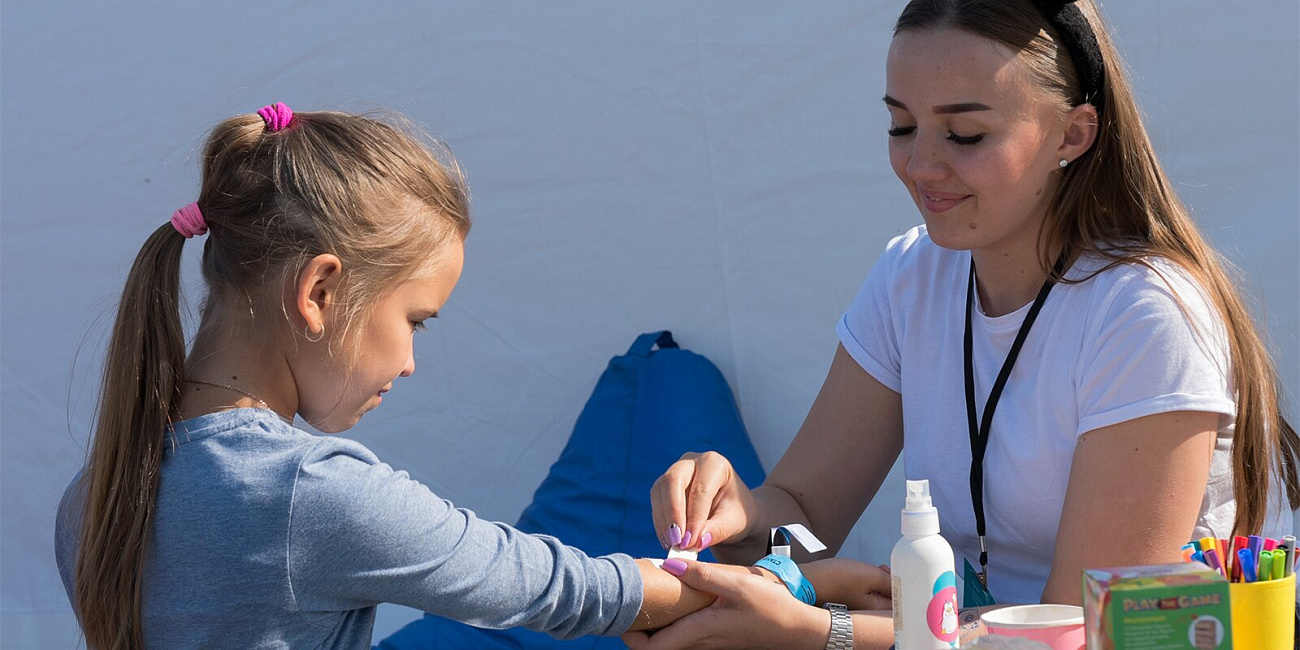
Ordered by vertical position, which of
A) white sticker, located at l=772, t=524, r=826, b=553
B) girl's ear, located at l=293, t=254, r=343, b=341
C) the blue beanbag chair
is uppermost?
girl's ear, located at l=293, t=254, r=343, b=341

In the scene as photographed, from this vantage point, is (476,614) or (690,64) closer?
(476,614)

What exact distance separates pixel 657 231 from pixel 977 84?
1113 mm

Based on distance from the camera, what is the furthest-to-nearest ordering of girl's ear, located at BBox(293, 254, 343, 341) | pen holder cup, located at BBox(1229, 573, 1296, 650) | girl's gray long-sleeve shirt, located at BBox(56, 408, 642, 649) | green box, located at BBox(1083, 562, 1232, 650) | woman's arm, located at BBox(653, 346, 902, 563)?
woman's arm, located at BBox(653, 346, 902, 563)
girl's ear, located at BBox(293, 254, 343, 341)
girl's gray long-sleeve shirt, located at BBox(56, 408, 642, 649)
pen holder cup, located at BBox(1229, 573, 1296, 650)
green box, located at BBox(1083, 562, 1232, 650)

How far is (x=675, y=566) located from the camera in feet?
4.33

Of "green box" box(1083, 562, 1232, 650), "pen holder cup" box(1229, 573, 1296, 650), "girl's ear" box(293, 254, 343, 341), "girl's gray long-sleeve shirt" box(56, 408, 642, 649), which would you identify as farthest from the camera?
"girl's ear" box(293, 254, 343, 341)

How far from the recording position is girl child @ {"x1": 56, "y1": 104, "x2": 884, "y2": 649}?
3.47 ft

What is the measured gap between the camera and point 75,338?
248cm

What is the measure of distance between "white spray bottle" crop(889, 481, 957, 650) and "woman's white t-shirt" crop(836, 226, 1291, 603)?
369mm

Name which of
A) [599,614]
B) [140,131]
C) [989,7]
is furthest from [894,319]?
[140,131]

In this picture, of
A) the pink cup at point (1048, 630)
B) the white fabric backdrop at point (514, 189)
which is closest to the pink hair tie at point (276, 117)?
the pink cup at point (1048, 630)

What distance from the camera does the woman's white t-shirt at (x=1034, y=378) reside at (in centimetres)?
130

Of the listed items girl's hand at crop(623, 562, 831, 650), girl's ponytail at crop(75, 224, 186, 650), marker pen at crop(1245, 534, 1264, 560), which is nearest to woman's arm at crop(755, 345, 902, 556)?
girl's hand at crop(623, 562, 831, 650)

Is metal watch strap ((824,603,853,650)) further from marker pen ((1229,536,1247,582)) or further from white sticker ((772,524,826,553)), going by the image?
marker pen ((1229,536,1247,582))

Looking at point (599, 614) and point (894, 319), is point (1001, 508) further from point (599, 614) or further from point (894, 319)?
point (599, 614)
